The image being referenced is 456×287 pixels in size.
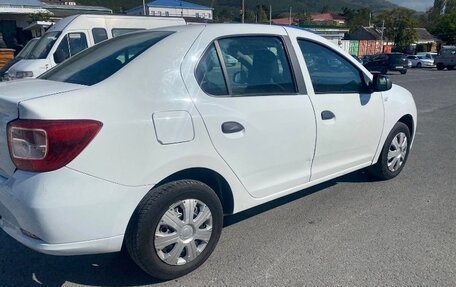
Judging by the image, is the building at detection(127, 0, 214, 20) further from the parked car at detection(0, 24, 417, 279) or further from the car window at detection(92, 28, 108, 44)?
the parked car at detection(0, 24, 417, 279)

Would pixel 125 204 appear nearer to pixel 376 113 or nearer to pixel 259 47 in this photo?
pixel 259 47

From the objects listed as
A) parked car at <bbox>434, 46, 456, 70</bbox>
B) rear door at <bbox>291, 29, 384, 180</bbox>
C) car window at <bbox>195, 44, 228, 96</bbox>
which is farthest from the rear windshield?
parked car at <bbox>434, 46, 456, 70</bbox>

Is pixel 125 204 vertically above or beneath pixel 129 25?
beneath

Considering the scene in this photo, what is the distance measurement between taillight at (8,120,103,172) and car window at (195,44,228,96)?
33.3 inches

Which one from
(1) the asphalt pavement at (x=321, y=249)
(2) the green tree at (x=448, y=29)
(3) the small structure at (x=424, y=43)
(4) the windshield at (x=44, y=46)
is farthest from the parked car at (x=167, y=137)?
(2) the green tree at (x=448, y=29)

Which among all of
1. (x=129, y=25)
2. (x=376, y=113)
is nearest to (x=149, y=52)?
(x=376, y=113)

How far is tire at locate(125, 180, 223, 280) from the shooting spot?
244 cm

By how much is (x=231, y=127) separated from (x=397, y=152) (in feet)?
8.80

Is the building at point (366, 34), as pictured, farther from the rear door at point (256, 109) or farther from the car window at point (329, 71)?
the rear door at point (256, 109)

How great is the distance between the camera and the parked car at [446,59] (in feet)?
103

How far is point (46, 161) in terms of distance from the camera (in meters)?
2.12

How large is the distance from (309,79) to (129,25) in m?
8.42

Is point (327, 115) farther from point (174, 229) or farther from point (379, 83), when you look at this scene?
point (174, 229)

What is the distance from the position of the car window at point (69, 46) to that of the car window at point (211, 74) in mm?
7847
